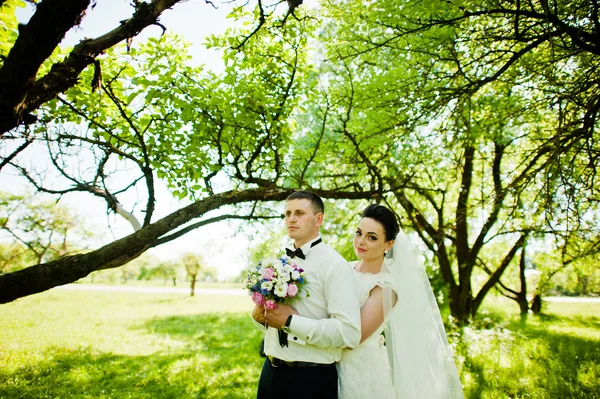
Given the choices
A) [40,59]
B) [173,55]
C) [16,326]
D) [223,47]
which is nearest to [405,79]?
[223,47]

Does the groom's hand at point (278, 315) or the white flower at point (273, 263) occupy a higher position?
the white flower at point (273, 263)

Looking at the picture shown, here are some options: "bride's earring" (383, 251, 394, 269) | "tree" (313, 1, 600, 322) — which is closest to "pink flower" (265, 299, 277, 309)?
"bride's earring" (383, 251, 394, 269)

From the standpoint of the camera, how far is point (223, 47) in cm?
550

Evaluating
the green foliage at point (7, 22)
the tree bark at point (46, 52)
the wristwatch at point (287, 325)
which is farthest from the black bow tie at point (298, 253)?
the green foliage at point (7, 22)

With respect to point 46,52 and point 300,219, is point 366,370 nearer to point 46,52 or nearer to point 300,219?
point 300,219

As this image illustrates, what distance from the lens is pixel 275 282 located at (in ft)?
8.46

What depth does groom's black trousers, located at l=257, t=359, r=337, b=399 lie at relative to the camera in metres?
2.62

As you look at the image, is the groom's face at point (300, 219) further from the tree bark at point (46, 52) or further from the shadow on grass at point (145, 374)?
the shadow on grass at point (145, 374)

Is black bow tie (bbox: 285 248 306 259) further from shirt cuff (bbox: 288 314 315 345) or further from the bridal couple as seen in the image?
shirt cuff (bbox: 288 314 315 345)

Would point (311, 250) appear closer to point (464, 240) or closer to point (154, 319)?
point (464, 240)

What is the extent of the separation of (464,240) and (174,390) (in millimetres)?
11076

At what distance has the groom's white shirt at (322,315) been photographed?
2.52 meters

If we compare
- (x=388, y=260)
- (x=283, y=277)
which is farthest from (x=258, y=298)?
(x=388, y=260)

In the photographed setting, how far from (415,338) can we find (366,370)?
668 millimetres
